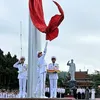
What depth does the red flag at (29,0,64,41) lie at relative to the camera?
12.9 meters

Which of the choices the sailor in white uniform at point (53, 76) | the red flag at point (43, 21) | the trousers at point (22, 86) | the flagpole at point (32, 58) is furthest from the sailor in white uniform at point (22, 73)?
the red flag at point (43, 21)

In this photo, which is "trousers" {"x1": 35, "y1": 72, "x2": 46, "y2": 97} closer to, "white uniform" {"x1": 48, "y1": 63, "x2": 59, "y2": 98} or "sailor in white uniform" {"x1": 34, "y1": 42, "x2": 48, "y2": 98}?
"sailor in white uniform" {"x1": 34, "y1": 42, "x2": 48, "y2": 98}

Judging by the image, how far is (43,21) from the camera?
527 inches

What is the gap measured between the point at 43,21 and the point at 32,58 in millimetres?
1203

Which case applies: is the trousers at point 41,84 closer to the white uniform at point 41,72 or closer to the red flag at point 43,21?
the white uniform at point 41,72

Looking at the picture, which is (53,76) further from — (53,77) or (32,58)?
(32,58)

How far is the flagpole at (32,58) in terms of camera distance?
512 inches

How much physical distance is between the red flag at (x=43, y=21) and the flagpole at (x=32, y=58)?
0.28 metres

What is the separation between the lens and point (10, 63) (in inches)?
1746

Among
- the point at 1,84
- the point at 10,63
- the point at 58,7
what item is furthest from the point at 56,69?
the point at 10,63

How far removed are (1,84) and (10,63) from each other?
3613 millimetres

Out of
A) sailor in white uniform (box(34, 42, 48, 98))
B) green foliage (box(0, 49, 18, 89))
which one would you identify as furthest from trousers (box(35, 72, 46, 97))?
green foliage (box(0, 49, 18, 89))

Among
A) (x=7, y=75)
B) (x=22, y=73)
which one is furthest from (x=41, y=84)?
(x=7, y=75)

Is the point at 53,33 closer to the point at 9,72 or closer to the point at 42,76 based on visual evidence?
the point at 42,76
